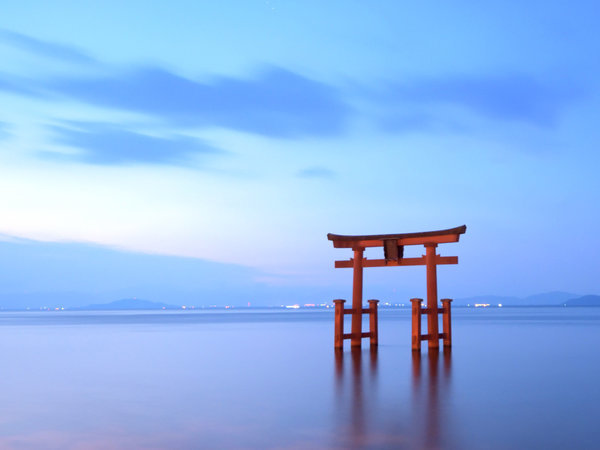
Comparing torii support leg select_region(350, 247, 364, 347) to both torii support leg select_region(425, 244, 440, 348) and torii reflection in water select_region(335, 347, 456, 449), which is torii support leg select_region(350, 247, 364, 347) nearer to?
torii support leg select_region(425, 244, 440, 348)

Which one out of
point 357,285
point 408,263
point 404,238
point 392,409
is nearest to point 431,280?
point 408,263

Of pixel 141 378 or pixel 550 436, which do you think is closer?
pixel 550 436

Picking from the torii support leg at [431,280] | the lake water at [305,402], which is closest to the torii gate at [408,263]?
the torii support leg at [431,280]

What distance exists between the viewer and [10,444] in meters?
9.12

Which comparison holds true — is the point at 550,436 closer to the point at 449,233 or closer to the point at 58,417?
the point at 58,417

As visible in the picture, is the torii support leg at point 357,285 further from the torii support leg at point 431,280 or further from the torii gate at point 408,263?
the torii support leg at point 431,280

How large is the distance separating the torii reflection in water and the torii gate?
1888 mm

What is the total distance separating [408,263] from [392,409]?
10.2 meters

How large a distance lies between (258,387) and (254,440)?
558 cm

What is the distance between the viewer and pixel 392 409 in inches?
456

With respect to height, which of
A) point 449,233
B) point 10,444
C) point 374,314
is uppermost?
point 449,233

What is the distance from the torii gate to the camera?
20.2 meters

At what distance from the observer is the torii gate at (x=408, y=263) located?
2020 centimetres

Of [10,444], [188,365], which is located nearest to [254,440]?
[10,444]
